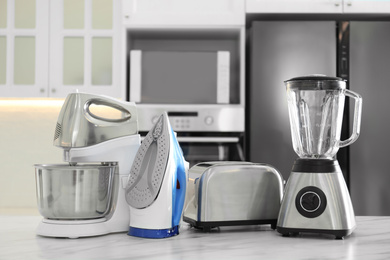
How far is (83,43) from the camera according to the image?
8.09 feet

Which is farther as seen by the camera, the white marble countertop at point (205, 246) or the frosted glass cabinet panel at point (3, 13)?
the frosted glass cabinet panel at point (3, 13)

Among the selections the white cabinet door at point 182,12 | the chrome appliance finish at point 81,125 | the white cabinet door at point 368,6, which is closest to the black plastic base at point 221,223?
the chrome appliance finish at point 81,125

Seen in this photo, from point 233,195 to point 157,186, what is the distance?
0.64 ft

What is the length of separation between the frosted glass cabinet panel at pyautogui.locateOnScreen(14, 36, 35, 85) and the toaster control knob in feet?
6.13

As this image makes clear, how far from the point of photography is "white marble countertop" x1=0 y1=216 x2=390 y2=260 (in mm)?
806

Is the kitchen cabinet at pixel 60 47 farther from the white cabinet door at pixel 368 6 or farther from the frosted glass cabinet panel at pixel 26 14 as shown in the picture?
the white cabinet door at pixel 368 6

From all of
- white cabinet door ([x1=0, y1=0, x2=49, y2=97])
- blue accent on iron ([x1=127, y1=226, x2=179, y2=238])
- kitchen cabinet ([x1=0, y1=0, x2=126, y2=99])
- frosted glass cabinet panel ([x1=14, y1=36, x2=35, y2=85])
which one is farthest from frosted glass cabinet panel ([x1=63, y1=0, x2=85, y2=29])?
blue accent on iron ([x1=127, y1=226, x2=179, y2=238])

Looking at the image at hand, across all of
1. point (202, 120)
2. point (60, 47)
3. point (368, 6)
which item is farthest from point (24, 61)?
point (368, 6)

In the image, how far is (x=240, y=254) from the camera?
820 millimetres

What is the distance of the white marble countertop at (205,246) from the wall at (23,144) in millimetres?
1832

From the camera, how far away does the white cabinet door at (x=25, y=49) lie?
2.44 meters

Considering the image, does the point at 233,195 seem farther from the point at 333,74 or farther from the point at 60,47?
the point at 60,47

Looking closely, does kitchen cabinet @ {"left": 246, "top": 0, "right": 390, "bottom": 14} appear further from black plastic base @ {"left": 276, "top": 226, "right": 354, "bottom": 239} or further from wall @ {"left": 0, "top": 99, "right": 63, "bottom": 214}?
black plastic base @ {"left": 276, "top": 226, "right": 354, "bottom": 239}

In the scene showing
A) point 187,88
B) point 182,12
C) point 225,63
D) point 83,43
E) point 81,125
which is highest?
point 182,12
